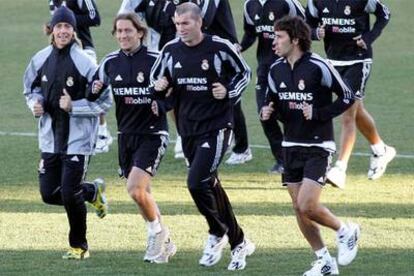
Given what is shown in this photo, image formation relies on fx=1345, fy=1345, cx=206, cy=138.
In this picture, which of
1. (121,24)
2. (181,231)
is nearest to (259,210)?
(181,231)

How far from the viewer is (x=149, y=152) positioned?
11.4m

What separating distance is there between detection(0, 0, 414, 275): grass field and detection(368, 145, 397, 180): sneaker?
105 mm

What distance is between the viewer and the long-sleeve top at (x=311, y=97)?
1069 cm

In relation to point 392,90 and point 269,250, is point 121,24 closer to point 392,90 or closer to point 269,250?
point 269,250

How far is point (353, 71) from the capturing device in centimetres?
1533

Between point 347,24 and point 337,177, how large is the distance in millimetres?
1802

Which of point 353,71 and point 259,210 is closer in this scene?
point 259,210

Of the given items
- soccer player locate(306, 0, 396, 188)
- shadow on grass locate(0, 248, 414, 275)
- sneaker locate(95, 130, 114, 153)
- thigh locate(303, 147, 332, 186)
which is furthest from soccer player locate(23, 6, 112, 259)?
sneaker locate(95, 130, 114, 153)

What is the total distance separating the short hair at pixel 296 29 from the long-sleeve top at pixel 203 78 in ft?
2.07

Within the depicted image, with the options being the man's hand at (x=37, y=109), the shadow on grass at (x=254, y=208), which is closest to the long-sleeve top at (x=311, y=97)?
the man's hand at (x=37, y=109)

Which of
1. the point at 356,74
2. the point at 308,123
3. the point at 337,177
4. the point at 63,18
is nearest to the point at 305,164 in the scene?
the point at 308,123

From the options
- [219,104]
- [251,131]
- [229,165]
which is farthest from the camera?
[251,131]

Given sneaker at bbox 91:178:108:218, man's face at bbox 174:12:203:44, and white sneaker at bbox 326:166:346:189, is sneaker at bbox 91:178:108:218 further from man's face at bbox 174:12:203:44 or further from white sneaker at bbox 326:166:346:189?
white sneaker at bbox 326:166:346:189

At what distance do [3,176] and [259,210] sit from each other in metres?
3.73
